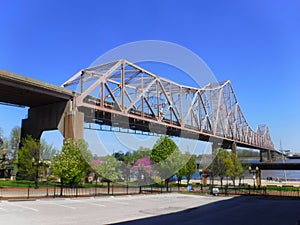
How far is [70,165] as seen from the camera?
31.2 m

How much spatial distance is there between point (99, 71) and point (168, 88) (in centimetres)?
2277

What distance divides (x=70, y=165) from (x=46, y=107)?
1984cm

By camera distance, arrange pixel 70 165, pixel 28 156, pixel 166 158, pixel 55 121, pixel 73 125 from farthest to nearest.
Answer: pixel 55 121 → pixel 166 158 → pixel 73 125 → pixel 28 156 → pixel 70 165

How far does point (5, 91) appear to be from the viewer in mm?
41062

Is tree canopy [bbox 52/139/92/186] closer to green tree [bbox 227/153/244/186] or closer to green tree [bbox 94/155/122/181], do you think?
green tree [bbox 94/155/122/181]

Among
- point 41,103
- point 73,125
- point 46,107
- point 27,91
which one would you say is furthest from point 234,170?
point 27,91

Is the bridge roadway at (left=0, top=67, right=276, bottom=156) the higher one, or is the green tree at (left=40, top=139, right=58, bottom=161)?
the bridge roadway at (left=0, top=67, right=276, bottom=156)

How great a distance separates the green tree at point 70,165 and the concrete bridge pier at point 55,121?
8771mm

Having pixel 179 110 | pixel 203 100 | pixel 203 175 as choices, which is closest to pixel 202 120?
pixel 203 100

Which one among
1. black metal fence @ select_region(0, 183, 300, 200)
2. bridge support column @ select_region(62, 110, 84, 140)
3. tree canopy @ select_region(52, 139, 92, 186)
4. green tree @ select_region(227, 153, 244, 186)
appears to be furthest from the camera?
green tree @ select_region(227, 153, 244, 186)

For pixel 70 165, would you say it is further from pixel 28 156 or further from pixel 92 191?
pixel 28 156

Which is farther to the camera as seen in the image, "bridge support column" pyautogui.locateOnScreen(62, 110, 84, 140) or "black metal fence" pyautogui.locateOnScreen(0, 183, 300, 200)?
"bridge support column" pyautogui.locateOnScreen(62, 110, 84, 140)

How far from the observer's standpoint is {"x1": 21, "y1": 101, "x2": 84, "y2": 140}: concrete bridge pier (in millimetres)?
42812

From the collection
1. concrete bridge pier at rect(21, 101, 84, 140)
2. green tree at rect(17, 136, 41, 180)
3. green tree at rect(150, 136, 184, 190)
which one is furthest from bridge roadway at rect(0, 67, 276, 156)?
green tree at rect(150, 136, 184, 190)
